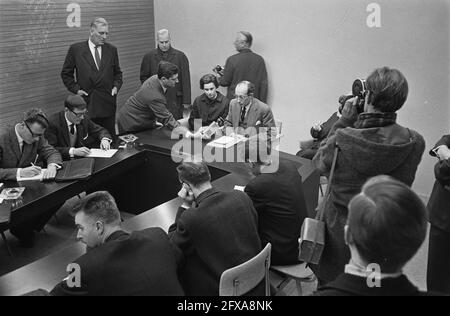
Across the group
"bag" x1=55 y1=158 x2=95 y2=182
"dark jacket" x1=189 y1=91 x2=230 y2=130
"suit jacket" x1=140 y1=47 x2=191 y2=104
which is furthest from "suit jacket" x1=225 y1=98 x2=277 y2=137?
"suit jacket" x1=140 y1=47 x2=191 y2=104

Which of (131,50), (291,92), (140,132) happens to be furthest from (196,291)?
(131,50)

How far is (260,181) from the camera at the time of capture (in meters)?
2.92

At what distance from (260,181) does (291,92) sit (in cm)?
347

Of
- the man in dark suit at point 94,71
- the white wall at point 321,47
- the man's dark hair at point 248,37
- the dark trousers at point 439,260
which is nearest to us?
the dark trousers at point 439,260

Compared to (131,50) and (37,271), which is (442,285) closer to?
(37,271)

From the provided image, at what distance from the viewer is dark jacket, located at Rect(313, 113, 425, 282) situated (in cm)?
224

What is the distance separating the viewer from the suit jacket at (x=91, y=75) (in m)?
5.54

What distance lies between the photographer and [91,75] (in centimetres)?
554

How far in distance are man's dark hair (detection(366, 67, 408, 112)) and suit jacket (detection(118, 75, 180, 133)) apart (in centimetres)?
295

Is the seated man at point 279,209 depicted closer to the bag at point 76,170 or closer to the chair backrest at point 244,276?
the chair backrest at point 244,276

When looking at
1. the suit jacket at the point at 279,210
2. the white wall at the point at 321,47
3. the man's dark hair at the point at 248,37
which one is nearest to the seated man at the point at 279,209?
the suit jacket at the point at 279,210

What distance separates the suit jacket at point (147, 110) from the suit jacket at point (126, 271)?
2.85 metres

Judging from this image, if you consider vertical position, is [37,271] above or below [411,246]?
below

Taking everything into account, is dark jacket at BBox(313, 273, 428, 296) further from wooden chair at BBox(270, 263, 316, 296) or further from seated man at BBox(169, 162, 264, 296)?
wooden chair at BBox(270, 263, 316, 296)
